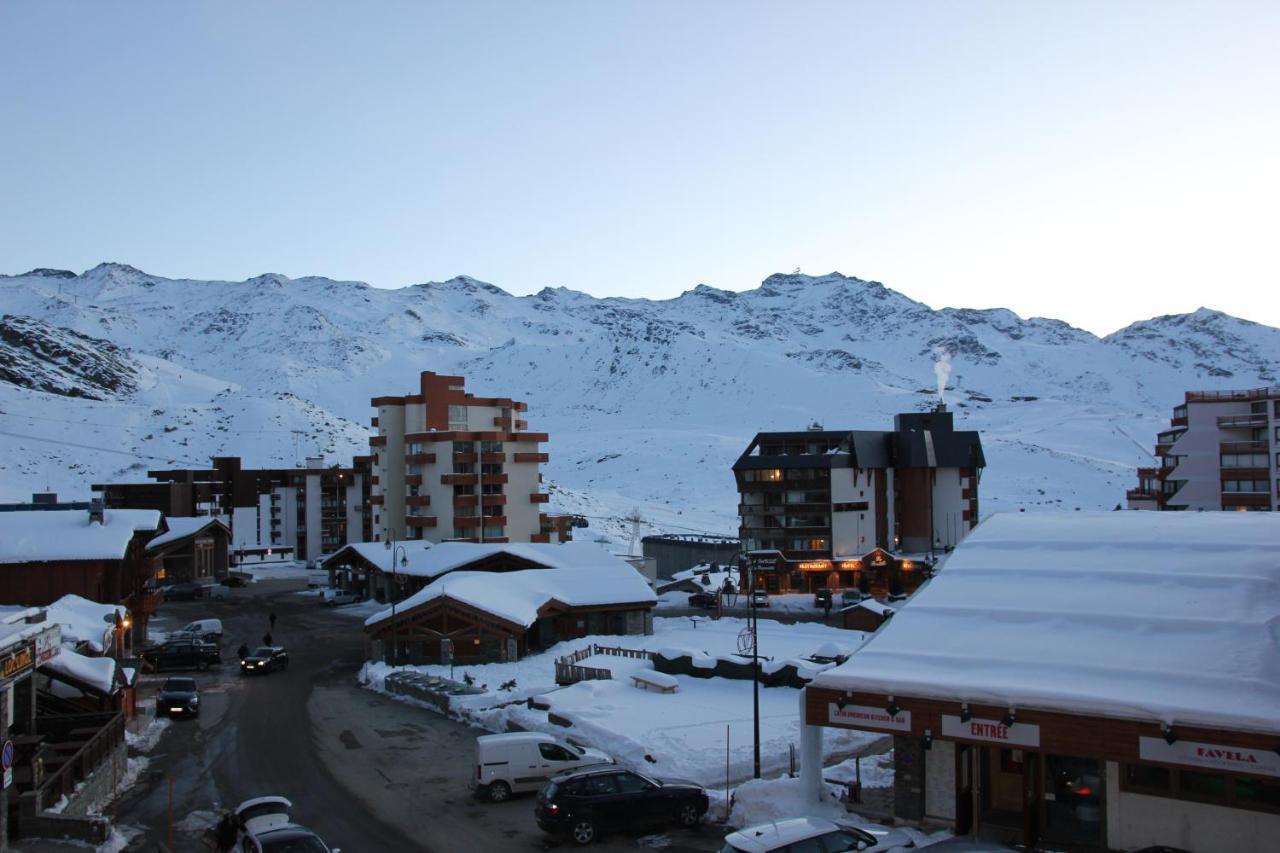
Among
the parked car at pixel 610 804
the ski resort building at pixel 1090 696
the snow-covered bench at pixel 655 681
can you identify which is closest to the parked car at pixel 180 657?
the snow-covered bench at pixel 655 681

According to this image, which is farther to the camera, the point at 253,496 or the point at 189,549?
the point at 253,496

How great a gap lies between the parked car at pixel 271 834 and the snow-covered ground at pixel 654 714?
10.3 metres

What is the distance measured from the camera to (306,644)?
179 ft

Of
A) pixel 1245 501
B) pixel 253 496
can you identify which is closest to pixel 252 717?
pixel 1245 501

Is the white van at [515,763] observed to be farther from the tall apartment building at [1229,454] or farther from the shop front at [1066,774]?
the tall apartment building at [1229,454]

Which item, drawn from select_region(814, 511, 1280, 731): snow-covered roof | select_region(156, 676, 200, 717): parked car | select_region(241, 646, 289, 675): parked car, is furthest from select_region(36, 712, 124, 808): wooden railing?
select_region(241, 646, 289, 675): parked car

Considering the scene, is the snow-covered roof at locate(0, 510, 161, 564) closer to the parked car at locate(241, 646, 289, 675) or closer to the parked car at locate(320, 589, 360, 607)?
the parked car at locate(241, 646, 289, 675)

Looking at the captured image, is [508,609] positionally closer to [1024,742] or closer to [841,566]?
[1024,742]

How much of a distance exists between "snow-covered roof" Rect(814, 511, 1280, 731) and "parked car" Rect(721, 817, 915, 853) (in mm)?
3149

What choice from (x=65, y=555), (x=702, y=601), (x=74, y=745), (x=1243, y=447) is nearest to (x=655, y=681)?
(x=74, y=745)

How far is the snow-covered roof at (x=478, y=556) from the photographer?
6112 cm

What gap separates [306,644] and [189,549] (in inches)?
1554

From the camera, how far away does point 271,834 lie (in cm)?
1883

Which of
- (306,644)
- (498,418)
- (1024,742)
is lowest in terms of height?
(306,644)
